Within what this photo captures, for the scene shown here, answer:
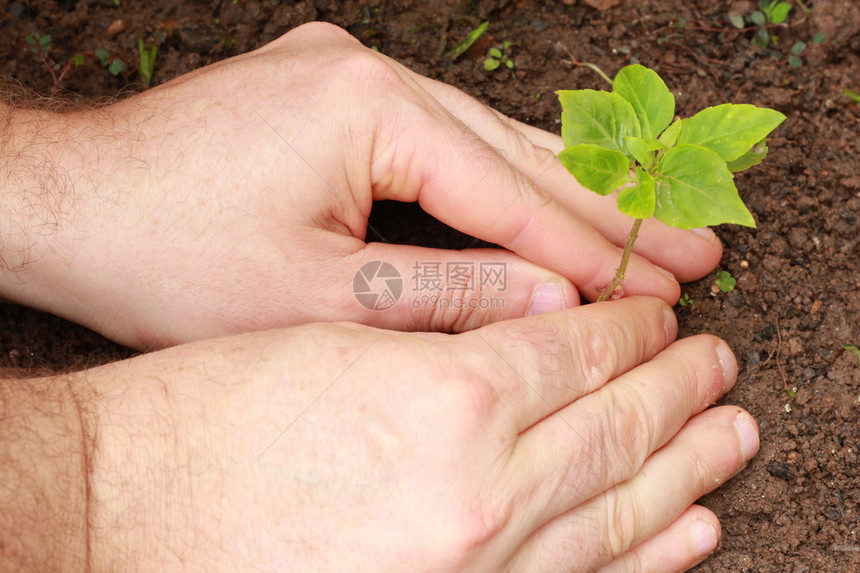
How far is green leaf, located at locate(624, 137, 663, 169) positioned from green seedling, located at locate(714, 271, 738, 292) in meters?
0.81

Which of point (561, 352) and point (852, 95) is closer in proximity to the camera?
point (561, 352)

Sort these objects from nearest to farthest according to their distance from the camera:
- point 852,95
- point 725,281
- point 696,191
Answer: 1. point 696,191
2. point 725,281
3. point 852,95

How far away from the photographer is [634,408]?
1848 millimetres

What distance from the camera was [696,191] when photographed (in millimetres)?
1542

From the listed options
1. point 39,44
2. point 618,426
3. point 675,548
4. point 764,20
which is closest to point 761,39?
point 764,20

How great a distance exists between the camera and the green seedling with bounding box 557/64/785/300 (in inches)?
59.8

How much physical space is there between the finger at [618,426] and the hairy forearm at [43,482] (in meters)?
0.93

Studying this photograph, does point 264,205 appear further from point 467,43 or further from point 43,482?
point 467,43

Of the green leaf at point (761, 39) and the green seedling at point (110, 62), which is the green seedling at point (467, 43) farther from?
the green seedling at point (110, 62)

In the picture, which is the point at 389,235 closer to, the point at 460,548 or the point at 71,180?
the point at 71,180

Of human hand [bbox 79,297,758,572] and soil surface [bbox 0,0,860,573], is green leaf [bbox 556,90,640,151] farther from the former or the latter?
soil surface [bbox 0,0,860,573]

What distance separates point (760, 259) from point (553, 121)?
0.78m

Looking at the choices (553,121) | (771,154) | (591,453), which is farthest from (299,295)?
(771,154)

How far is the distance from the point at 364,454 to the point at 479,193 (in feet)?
2.38
